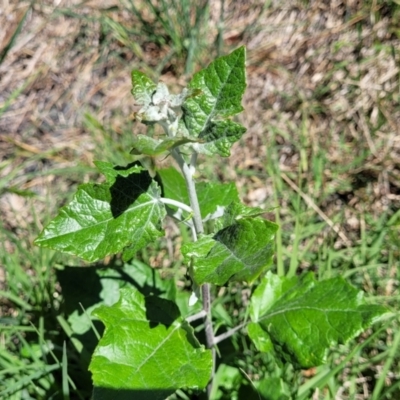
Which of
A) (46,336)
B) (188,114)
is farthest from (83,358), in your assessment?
(188,114)

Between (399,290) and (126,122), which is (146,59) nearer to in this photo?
(126,122)

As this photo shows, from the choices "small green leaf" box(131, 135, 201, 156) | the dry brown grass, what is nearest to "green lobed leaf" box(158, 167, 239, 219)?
"small green leaf" box(131, 135, 201, 156)

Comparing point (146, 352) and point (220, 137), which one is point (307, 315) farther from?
point (220, 137)

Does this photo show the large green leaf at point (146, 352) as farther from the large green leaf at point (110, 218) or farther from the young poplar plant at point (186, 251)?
the large green leaf at point (110, 218)

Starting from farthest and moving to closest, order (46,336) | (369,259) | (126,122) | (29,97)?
(29,97)
(126,122)
(369,259)
(46,336)

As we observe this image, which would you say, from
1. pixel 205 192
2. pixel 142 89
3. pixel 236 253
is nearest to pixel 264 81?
pixel 205 192

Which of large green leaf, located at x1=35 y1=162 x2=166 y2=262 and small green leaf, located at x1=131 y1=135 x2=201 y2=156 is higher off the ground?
small green leaf, located at x1=131 y1=135 x2=201 y2=156

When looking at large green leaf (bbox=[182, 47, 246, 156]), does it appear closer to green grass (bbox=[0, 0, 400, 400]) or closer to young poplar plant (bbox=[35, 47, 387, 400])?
young poplar plant (bbox=[35, 47, 387, 400])
